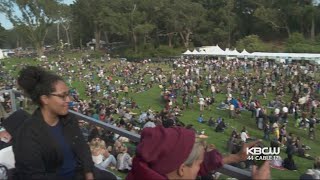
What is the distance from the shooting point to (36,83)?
98.4 inches

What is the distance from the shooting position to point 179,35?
61.5 m

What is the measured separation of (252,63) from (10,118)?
37092mm

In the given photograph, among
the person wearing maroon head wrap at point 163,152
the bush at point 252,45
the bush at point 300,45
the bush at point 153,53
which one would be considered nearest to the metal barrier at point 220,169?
the person wearing maroon head wrap at point 163,152

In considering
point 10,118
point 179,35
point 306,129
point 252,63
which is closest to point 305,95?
point 306,129

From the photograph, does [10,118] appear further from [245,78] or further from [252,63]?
[252,63]

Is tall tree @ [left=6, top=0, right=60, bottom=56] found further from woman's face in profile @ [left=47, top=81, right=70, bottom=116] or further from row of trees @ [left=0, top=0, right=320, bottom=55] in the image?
woman's face in profile @ [left=47, top=81, right=70, bottom=116]

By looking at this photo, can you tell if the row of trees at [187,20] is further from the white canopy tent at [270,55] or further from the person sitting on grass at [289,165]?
the person sitting on grass at [289,165]

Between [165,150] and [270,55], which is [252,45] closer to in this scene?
[270,55]

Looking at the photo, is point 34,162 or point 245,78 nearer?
point 34,162

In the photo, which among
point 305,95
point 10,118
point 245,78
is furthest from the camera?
point 245,78

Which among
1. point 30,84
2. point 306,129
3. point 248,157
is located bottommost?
point 306,129

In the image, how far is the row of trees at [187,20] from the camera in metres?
57.8

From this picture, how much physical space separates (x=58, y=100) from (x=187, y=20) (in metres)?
56.3

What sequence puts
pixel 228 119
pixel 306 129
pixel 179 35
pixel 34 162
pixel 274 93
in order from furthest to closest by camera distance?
pixel 179 35 < pixel 274 93 < pixel 228 119 < pixel 306 129 < pixel 34 162
